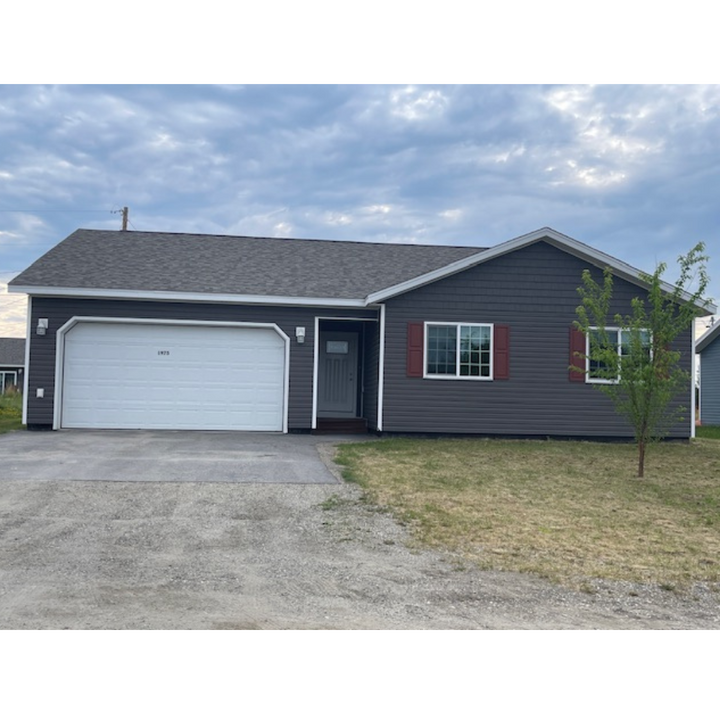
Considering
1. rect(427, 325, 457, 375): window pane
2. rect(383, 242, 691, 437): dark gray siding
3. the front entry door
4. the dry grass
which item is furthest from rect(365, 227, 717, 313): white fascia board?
the dry grass

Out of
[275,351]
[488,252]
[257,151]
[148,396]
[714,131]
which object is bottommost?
[148,396]

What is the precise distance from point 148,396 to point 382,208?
11.6m

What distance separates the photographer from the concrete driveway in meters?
9.16

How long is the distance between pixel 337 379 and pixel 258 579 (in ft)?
37.6

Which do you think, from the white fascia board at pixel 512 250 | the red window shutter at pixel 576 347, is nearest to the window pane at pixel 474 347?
the white fascia board at pixel 512 250

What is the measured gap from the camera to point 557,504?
8422 millimetres

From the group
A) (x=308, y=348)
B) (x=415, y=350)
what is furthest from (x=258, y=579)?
(x=308, y=348)

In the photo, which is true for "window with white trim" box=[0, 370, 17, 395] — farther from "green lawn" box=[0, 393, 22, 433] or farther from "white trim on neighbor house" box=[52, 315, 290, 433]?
"white trim on neighbor house" box=[52, 315, 290, 433]

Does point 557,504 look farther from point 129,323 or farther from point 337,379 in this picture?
point 129,323

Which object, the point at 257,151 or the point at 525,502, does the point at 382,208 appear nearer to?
the point at 257,151

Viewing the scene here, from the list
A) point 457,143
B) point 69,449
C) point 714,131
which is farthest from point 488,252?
point 69,449

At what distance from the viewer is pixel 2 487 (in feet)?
27.0

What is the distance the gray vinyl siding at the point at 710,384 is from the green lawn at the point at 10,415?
22947 mm

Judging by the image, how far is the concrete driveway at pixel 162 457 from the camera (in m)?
9.16
